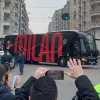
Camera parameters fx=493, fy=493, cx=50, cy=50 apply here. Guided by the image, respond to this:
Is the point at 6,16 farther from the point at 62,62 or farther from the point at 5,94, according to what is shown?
the point at 5,94

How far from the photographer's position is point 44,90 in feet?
13.9

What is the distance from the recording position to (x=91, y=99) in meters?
4.17

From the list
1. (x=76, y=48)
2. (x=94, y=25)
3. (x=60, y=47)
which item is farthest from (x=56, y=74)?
(x=94, y=25)

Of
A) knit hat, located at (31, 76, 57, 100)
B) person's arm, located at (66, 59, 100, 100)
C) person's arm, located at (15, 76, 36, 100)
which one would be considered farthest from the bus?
knit hat, located at (31, 76, 57, 100)

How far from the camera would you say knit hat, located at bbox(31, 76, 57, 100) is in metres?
4.22

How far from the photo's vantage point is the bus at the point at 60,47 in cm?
3831

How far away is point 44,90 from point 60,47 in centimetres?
3473

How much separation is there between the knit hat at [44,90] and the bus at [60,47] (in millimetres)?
32407

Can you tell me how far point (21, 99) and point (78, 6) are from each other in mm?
102316

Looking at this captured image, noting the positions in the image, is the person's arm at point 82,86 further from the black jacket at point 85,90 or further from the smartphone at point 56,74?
the smartphone at point 56,74

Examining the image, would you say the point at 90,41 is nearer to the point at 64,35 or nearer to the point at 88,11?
the point at 64,35

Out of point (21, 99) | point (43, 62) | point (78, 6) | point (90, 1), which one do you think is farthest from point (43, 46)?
point (78, 6)

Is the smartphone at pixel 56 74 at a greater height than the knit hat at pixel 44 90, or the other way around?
the smartphone at pixel 56 74

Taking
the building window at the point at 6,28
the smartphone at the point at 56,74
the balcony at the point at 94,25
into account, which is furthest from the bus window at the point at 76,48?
the building window at the point at 6,28
